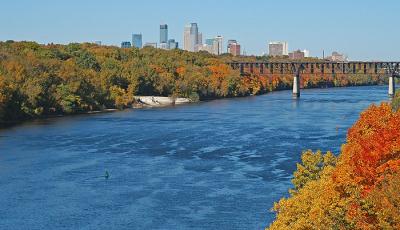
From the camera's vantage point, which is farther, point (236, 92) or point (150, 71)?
point (236, 92)

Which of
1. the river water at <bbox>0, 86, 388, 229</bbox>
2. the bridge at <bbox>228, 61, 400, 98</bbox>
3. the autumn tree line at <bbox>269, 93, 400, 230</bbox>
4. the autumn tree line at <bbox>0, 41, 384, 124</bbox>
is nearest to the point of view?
the autumn tree line at <bbox>269, 93, 400, 230</bbox>

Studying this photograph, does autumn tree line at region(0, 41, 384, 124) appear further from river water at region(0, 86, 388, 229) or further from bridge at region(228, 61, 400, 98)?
river water at region(0, 86, 388, 229)

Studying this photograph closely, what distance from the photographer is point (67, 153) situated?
5891 centimetres

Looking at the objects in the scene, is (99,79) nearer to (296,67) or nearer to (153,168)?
(153,168)

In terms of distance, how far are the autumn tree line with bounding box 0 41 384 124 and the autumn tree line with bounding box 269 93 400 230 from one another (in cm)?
5689

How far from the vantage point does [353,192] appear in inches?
982

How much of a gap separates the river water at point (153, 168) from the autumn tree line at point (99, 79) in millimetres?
4867

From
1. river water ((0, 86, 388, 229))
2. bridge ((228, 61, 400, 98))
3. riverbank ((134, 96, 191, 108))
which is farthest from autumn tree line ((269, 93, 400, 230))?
bridge ((228, 61, 400, 98))

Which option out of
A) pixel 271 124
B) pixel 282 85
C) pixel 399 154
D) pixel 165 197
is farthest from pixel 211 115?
pixel 282 85

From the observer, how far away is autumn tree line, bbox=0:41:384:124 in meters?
89.1

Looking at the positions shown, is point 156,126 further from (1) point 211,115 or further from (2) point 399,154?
(2) point 399,154

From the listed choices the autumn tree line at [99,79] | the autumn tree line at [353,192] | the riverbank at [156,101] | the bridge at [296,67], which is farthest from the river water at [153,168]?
the bridge at [296,67]

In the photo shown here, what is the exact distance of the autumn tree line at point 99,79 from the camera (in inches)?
3509

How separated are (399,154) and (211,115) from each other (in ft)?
217
